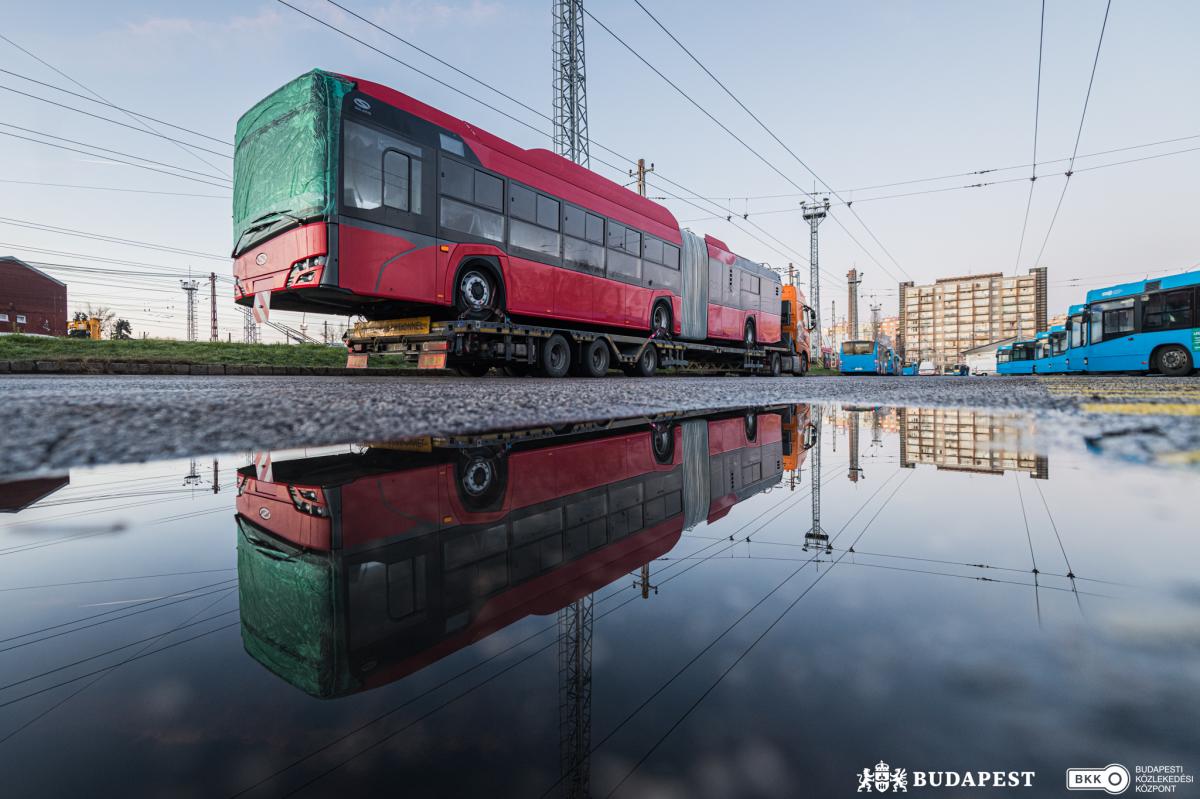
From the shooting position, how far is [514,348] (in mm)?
8562

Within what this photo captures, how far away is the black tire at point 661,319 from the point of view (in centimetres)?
1174

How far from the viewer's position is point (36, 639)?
700mm

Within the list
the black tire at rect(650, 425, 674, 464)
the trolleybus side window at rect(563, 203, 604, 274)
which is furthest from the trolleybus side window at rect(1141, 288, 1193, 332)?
the black tire at rect(650, 425, 674, 464)

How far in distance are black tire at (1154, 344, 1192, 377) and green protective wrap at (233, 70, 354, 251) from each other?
839 inches

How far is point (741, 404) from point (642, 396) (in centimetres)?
76

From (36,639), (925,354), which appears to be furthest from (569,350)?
(925,354)

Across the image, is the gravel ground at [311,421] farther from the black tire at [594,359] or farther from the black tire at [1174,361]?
the black tire at [1174,361]

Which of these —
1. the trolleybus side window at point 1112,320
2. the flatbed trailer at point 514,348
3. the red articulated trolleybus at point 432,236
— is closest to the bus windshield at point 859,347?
the trolleybus side window at point 1112,320

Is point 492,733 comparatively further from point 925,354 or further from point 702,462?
point 925,354

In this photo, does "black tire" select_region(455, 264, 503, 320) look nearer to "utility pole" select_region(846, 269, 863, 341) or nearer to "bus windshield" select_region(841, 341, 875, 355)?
"bus windshield" select_region(841, 341, 875, 355)

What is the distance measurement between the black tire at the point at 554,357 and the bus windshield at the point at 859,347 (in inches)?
Result: 1113

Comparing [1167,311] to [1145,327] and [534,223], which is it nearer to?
[1145,327]

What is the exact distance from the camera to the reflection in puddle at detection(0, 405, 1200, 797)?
0.50 metres

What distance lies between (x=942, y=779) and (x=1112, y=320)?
23332mm
